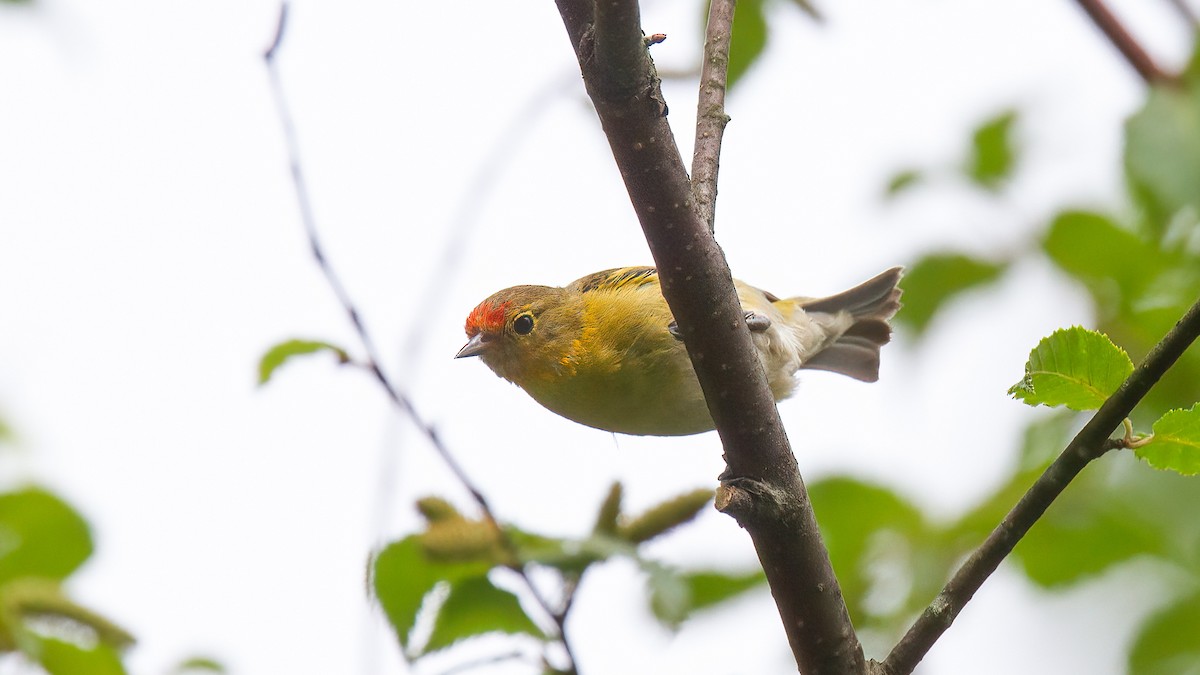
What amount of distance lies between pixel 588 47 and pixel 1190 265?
208 centimetres

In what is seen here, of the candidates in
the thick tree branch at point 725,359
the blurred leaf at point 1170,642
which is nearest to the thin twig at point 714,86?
the thick tree branch at point 725,359

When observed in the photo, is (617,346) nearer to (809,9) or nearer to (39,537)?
(809,9)

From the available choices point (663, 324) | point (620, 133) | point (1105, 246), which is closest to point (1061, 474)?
point (620, 133)

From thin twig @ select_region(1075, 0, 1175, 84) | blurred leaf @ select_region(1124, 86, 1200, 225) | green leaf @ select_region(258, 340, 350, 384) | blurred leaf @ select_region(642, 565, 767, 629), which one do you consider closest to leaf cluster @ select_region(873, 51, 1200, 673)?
blurred leaf @ select_region(1124, 86, 1200, 225)

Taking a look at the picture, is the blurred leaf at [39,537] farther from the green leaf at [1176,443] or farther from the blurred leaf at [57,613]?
the green leaf at [1176,443]

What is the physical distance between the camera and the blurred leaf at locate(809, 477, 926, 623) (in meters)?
3.62

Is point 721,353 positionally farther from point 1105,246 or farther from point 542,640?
point 1105,246

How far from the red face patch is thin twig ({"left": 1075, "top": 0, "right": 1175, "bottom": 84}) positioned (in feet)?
8.77

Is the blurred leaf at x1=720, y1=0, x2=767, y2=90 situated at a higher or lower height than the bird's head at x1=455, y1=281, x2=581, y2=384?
lower

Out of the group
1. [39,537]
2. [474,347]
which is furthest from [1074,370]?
[474,347]

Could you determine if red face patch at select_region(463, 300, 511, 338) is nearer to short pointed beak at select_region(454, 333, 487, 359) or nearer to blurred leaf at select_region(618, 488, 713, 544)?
short pointed beak at select_region(454, 333, 487, 359)

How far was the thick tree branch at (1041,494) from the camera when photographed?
77.9 inches

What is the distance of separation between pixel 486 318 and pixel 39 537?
7.86 feet

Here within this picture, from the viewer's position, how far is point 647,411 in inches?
183
